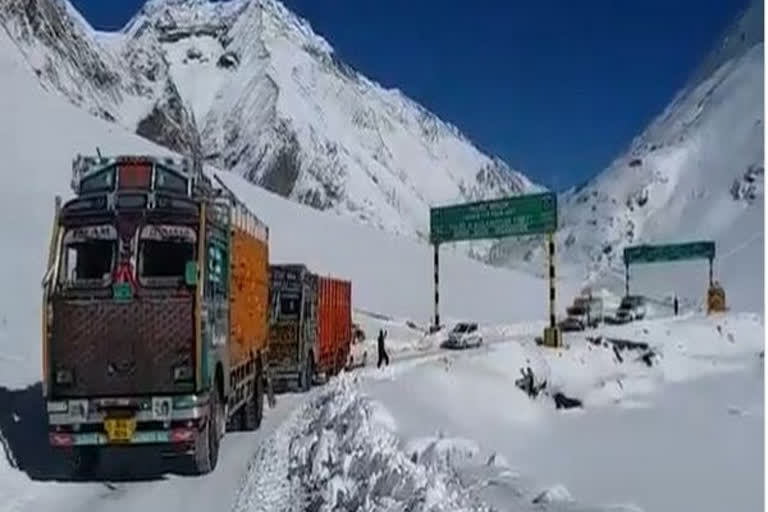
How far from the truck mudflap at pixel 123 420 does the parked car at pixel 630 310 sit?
58580mm

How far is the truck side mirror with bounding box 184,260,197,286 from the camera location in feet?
43.5

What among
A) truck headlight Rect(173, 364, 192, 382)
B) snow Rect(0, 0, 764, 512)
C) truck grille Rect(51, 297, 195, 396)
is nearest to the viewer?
snow Rect(0, 0, 764, 512)

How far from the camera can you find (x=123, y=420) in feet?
44.2

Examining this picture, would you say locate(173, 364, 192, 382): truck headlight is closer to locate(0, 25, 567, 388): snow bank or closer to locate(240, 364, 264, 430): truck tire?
locate(240, 364, 264, 430): truck tire

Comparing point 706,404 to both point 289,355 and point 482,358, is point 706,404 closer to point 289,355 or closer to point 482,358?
point 482,358

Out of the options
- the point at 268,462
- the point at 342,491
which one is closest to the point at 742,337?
the point at 268,462

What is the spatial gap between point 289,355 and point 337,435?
12.1m

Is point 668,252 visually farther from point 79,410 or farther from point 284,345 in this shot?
point 79,410

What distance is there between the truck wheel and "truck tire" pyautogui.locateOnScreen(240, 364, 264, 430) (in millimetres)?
3751

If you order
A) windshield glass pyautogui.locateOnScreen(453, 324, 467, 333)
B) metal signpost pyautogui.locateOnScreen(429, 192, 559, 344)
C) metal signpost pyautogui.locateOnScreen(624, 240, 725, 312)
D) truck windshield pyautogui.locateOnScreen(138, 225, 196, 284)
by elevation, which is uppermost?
metal signpost pyautogui.locateOnScreen(429, 192, 559, 344)

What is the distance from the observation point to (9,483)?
44.8 ft

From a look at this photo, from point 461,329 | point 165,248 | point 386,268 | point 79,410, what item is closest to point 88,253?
point 165,248

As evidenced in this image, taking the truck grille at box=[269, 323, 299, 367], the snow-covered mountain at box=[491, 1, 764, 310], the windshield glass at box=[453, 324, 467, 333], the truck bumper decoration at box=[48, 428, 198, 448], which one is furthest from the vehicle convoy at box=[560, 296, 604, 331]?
the snow-covered mountain at box=[491, 1, 764, 310]

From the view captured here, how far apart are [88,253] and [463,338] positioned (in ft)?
134
